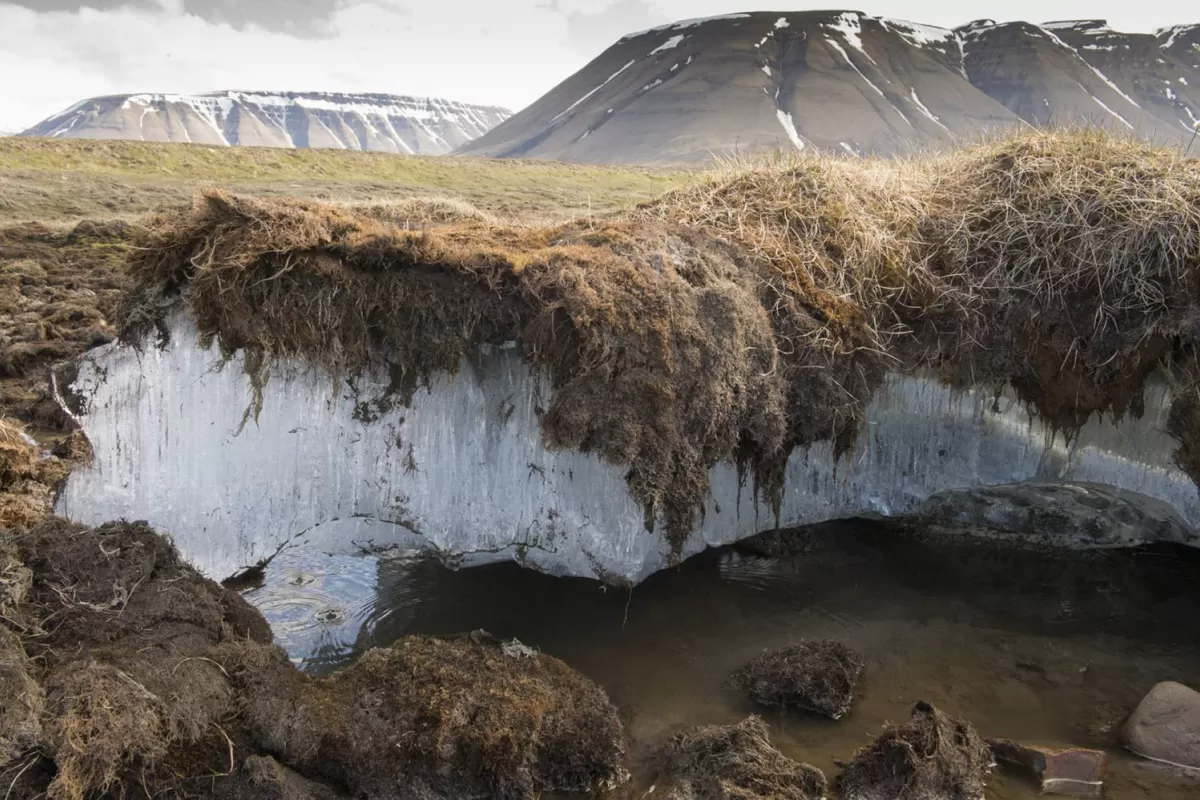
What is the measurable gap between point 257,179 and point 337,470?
39703 mm

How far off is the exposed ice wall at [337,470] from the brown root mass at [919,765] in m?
2.29

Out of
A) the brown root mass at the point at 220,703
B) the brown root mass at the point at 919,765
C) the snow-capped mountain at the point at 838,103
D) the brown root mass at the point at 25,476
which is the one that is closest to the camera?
the brown root mass at the point at 220,703

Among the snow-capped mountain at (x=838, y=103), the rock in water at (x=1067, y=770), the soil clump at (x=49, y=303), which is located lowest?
the rock in water at (x=1067, y=770)

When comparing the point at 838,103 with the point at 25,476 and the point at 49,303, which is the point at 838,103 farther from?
the point at 25,476

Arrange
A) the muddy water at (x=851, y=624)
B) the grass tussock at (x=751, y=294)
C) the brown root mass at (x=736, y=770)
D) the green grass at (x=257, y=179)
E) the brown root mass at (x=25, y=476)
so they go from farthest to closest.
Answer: the green grass at (x=257, y=179) < the brown root mass at (x=25, y=476) < the grass tussock at (x=751, y=294) < the muddy water at (x=851, y=624) < the brown root mass at (x=736, y=770)

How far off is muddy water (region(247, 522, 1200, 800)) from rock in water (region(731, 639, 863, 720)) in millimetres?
Result: 108

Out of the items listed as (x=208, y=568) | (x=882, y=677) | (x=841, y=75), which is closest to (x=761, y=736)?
(x=882, y=677)

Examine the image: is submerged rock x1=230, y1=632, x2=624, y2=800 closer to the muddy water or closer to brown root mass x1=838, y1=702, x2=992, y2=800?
the muddy water

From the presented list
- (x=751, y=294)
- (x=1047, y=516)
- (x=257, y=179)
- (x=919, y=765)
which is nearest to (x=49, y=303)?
(x=751, y=294)

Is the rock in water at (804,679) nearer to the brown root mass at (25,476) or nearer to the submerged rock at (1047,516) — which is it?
the submerged rock at (1047,516)

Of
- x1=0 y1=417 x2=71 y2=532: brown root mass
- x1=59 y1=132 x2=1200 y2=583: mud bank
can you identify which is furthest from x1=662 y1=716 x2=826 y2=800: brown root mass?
x1=0 y1=417 x2=71 y2=532: brown root mass

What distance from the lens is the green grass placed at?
30.6 m

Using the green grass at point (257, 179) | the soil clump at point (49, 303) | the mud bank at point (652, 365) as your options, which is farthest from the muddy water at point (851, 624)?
the green grass at point (257, 179)

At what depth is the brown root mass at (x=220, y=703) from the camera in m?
4.38
